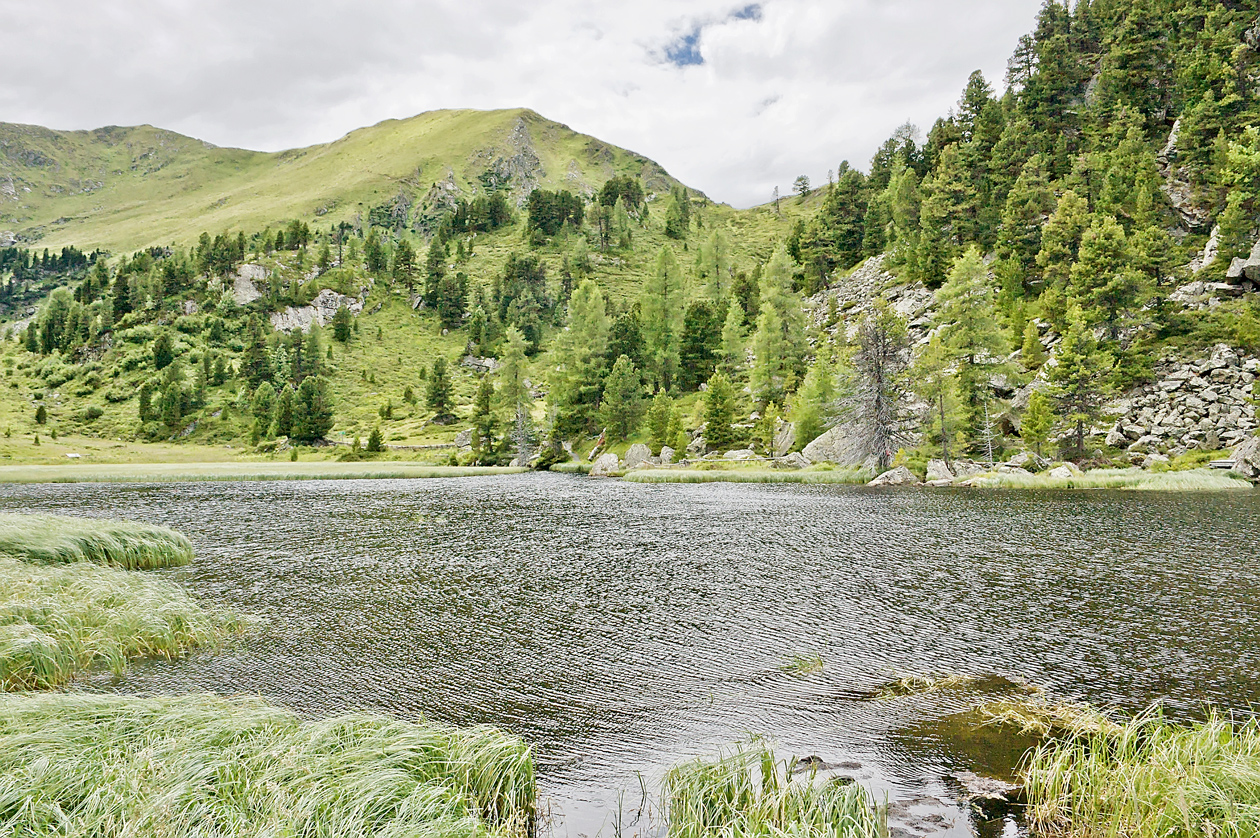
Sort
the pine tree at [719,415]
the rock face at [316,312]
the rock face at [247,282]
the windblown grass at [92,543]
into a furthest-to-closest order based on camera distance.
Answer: the rock face at [247,282] → the rock face at [316,312] → the pine tree at [719,415] → the windblown grass at [92,543]

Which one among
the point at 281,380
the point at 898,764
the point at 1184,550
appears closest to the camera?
the point at 898,764

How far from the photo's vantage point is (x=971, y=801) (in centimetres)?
857

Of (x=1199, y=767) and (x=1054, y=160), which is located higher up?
(x=1054, y=160)

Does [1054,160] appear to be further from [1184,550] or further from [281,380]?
[281,380]

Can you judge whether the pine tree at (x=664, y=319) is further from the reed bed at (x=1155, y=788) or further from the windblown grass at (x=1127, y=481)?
the reed bed at (x=1155, y=788)

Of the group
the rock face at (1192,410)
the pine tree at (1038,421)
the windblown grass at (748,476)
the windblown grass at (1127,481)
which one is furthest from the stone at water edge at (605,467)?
the rock face at (1192,410)

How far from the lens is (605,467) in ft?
262

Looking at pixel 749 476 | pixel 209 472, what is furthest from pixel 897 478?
pixel 209 472

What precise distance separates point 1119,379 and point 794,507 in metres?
38.2

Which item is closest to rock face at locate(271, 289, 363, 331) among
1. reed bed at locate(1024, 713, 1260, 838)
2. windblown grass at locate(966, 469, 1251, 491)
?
windblown grass at locate(966, 469, 1251, 491)

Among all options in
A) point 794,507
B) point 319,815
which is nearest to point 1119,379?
point 794,507

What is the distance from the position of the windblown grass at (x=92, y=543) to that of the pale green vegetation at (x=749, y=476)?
48.0 metres

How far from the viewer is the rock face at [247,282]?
157625 mm

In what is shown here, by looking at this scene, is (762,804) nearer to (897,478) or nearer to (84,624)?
(84,624)
